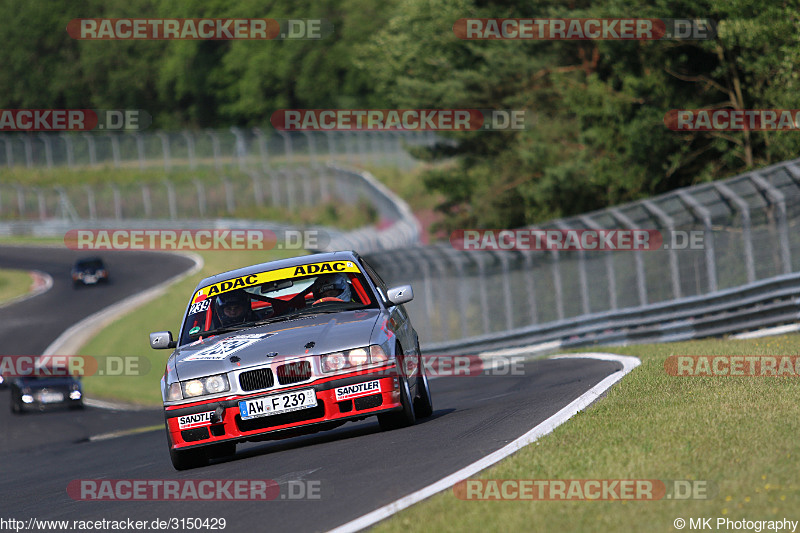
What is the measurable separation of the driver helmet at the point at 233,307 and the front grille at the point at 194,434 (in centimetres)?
124

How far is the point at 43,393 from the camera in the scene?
2608 cm

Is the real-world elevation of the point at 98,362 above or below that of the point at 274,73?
below

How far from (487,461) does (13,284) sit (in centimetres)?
4633

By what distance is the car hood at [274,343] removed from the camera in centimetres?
947

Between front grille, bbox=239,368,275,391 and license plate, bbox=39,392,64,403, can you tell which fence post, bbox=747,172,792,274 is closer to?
front grille, bbox=239,368,275,391

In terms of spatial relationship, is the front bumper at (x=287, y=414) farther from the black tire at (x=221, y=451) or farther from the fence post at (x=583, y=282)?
the fence post at (x=583, y=282)

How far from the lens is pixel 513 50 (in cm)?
4103

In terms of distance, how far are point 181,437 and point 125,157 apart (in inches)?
2225

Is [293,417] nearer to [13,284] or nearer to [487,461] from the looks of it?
[487,461]

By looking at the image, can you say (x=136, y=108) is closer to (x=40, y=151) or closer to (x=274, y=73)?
(x=274, y=73)

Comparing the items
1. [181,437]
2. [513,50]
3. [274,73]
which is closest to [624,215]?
[181,437]

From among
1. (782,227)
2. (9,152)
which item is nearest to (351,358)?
(782,227)

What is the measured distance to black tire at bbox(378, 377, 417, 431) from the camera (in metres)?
10.0

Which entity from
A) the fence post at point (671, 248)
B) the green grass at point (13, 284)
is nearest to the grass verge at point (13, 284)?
the green grass at point (13, 284)
